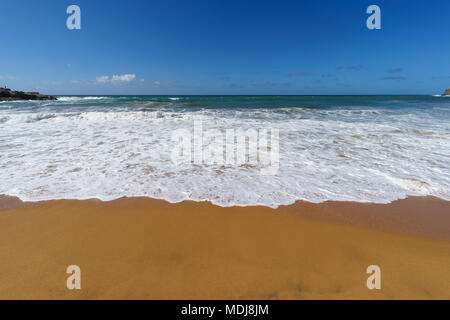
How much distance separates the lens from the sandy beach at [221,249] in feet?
5.94

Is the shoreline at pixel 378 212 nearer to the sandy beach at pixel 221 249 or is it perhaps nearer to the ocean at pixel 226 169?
the sandy beach at pixel 221 249

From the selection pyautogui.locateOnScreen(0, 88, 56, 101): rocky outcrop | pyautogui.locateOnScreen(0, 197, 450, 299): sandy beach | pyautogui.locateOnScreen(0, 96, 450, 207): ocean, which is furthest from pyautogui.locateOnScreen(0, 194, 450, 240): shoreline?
pyautogui.locateOnScreen(0, 88, 56, 101): rocky outcrop

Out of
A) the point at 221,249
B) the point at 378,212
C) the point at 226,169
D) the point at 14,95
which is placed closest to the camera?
the point at 221,249

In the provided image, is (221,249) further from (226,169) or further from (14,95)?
(14,95)

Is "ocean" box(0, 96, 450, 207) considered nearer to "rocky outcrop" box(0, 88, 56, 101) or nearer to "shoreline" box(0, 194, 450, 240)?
"shoreline" box(0, 194, 450, 240)

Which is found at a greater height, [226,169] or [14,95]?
[14,95]

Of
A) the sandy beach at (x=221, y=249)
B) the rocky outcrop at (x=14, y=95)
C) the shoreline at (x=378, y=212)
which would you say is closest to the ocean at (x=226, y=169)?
the shoreline at (x=378, y=212)

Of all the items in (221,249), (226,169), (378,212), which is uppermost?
(226,169)

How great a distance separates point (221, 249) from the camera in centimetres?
224

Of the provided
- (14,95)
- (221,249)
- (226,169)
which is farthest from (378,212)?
(14,95)

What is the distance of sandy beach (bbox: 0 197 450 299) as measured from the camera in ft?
5.94

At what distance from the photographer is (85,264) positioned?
206 centimetres

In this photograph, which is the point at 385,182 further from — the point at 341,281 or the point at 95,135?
the point at 95,135
